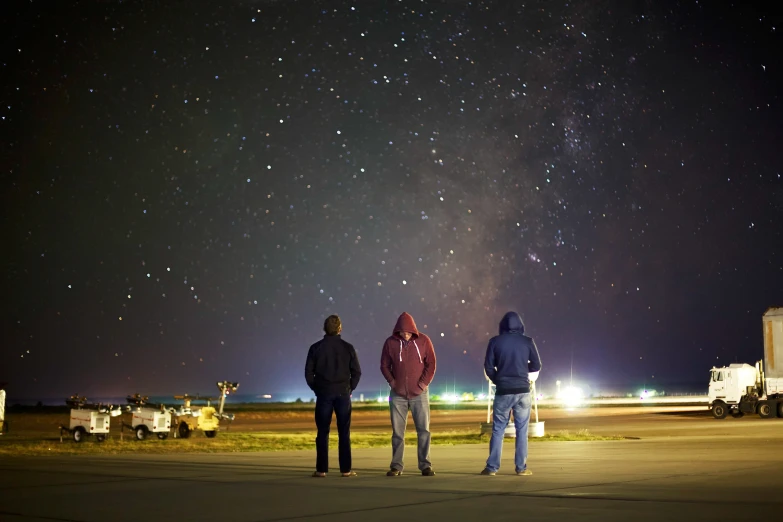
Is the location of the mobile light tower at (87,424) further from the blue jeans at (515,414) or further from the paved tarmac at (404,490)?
the blue jeans at (515,414)

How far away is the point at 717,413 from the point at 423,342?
32.5 meters

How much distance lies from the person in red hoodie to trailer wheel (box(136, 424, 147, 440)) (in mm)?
15888

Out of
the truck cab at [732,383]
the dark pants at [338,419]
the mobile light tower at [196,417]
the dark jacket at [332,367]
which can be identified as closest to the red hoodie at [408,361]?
the dark jacket at [332,367]

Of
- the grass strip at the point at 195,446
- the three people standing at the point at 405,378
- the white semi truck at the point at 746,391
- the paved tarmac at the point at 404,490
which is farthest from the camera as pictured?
the white semi truck at the point at 746,391

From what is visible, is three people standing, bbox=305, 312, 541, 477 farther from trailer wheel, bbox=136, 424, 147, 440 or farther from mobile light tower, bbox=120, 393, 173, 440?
trailer wheel, bbox=136, 424, 147, 440

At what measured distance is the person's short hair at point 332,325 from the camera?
1081cm

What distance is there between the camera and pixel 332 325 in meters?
10.8

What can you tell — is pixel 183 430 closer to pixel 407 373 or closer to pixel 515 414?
pixel 407 373

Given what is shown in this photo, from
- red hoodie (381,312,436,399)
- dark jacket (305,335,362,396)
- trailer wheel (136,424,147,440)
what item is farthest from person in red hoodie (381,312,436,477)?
trailer wheel (136,424,147,440)

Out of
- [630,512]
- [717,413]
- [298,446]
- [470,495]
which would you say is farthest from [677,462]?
[717,413]

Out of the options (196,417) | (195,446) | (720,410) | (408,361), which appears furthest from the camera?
(720,410)

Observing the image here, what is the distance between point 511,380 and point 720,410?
106 feet

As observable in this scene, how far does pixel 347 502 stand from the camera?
7.57 meters

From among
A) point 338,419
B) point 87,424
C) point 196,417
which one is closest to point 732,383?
point 196,417
